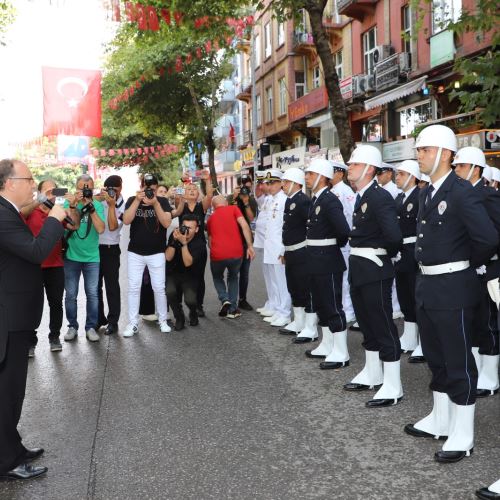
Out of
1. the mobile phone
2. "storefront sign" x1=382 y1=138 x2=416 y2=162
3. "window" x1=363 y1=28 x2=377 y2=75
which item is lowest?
the mobile phone

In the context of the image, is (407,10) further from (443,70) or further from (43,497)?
(43,497)

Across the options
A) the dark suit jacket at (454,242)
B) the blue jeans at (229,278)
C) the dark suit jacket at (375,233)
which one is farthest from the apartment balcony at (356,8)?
the dark suit jacket at (454,242)

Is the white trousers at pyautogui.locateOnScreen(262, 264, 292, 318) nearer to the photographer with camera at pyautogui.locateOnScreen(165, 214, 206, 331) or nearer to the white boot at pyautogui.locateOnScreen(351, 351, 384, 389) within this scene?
the photographer with camera at pyautogui.locateOnScreen(165, 214, 206, 331)

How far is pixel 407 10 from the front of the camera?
20.2 meters

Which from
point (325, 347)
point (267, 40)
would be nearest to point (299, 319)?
point (325, 347)

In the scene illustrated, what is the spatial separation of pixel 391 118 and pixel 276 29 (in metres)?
14.2

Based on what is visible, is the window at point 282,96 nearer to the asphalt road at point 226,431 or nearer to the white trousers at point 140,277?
the white trousers at point 140,277

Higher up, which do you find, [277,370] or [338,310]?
[338,310]

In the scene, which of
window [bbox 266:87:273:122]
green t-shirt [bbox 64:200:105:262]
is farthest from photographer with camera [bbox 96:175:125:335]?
window [bbox 266:87:273:122]

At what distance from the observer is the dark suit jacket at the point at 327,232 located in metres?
6.43

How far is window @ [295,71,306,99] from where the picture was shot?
103 ft

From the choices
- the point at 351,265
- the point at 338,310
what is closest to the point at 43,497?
the point at 351,265

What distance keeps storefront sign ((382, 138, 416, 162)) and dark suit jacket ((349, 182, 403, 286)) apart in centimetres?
1450

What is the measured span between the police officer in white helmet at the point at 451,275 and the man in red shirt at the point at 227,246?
5.31m
